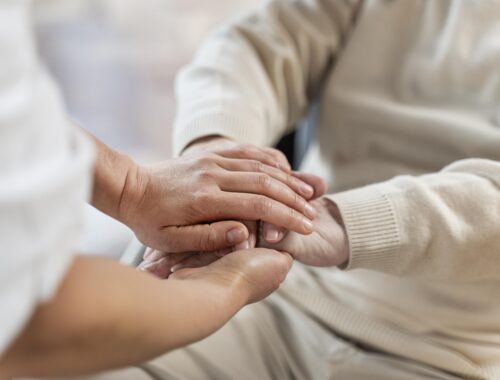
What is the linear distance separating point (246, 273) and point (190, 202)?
0.16 meters

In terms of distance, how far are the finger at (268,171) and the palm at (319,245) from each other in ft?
0.14

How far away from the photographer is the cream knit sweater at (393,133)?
748 mm

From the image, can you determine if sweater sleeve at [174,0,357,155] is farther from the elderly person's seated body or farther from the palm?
the palm

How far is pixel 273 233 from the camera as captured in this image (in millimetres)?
739

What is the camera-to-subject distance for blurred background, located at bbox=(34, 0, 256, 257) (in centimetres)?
200

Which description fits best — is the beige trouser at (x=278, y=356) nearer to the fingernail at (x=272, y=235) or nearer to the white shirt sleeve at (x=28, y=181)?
the fingernail at (x=272, y=235)

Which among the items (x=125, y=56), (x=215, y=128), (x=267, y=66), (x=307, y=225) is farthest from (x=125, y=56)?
(x=307, y=225)

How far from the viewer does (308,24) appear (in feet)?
3.35

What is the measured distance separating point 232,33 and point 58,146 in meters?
0.68

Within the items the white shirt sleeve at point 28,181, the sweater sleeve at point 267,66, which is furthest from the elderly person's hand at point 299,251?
the white shirt sleeve at point 28,181

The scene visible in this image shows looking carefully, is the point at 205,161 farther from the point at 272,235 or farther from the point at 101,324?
the point at 101,324

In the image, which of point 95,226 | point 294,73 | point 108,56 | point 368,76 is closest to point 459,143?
point 368,76

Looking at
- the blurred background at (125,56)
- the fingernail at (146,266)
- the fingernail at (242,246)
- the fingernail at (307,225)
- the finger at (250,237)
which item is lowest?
the blurred background at (125,56)

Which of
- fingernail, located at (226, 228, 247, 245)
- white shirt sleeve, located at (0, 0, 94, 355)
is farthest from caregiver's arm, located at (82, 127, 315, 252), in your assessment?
white shirt sleeve, located at (0, 0, 94, 355)
